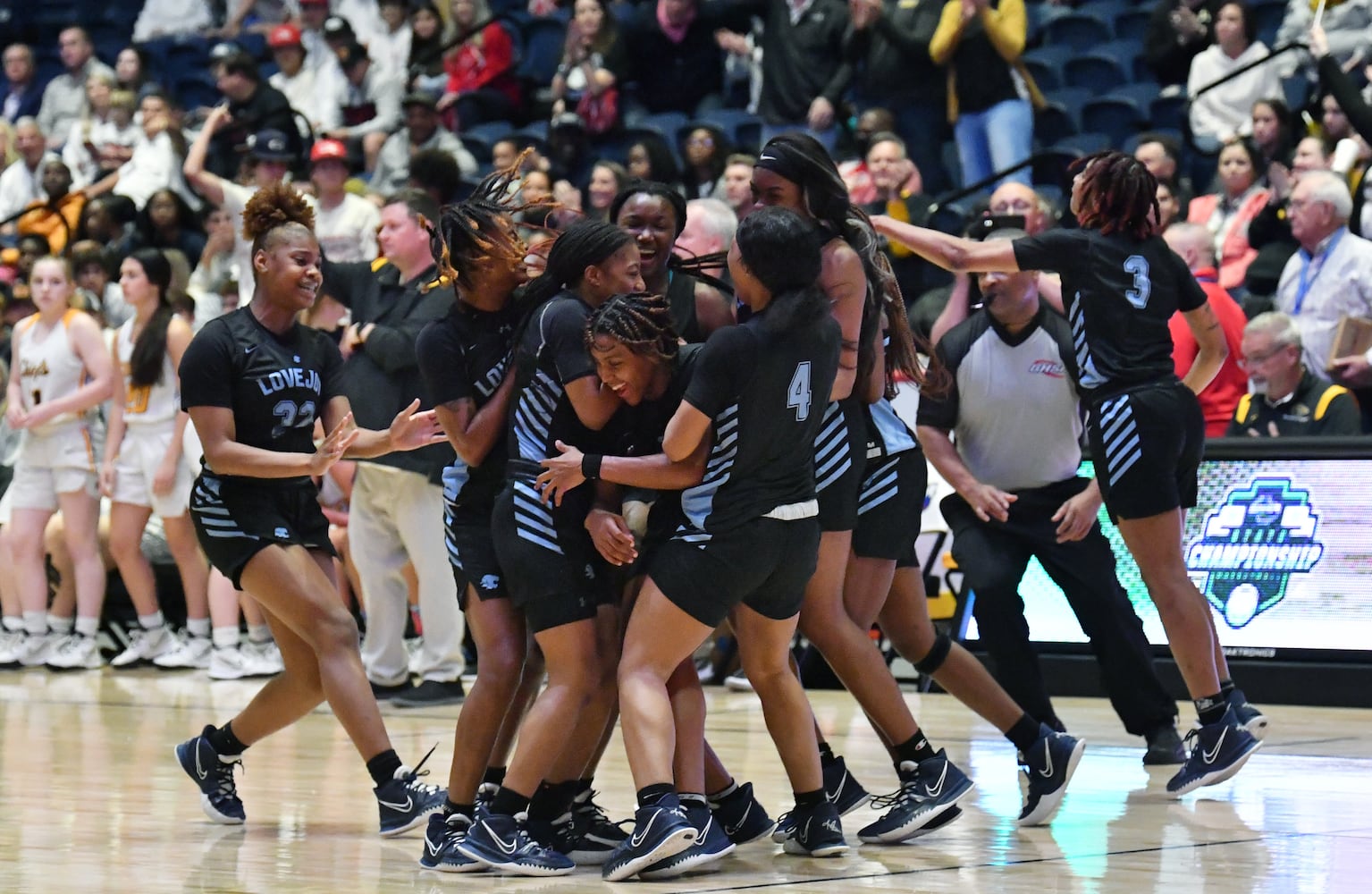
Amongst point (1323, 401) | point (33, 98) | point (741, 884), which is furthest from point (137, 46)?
point (741, 884)

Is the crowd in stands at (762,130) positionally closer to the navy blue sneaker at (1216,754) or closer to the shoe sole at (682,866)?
the navy blue sneaker at (1216,754)

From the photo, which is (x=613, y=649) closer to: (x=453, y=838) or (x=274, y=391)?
(x=453, y=838)

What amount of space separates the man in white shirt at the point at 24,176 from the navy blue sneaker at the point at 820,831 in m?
12.0

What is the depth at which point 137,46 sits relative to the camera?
16.5m

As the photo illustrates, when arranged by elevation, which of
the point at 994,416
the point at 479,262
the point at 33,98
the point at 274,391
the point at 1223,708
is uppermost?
the point at 479,262

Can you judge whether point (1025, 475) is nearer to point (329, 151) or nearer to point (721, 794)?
point (721, 794)

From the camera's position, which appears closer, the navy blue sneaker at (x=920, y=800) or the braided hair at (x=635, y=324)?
the braided hair at (x=635, y=324)

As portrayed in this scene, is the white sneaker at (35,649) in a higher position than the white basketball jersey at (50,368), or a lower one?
lower

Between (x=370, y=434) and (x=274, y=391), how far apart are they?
1.42 feet

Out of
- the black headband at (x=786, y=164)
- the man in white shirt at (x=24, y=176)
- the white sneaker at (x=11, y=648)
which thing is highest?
the black headband at (x=786, y=164)

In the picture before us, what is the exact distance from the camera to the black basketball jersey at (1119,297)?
19.0ft

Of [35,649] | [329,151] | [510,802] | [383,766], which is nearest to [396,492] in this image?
[329,151]

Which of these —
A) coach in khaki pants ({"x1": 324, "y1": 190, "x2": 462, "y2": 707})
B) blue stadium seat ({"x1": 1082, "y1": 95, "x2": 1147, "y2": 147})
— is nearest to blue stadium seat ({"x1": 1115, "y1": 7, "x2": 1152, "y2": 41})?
blue stadium seat ({"x1": 1082, "y1": 95, "x2": 1147, "y2": 147})

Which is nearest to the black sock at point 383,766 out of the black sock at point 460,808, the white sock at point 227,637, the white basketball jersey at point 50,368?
the black sock at point 460,808
